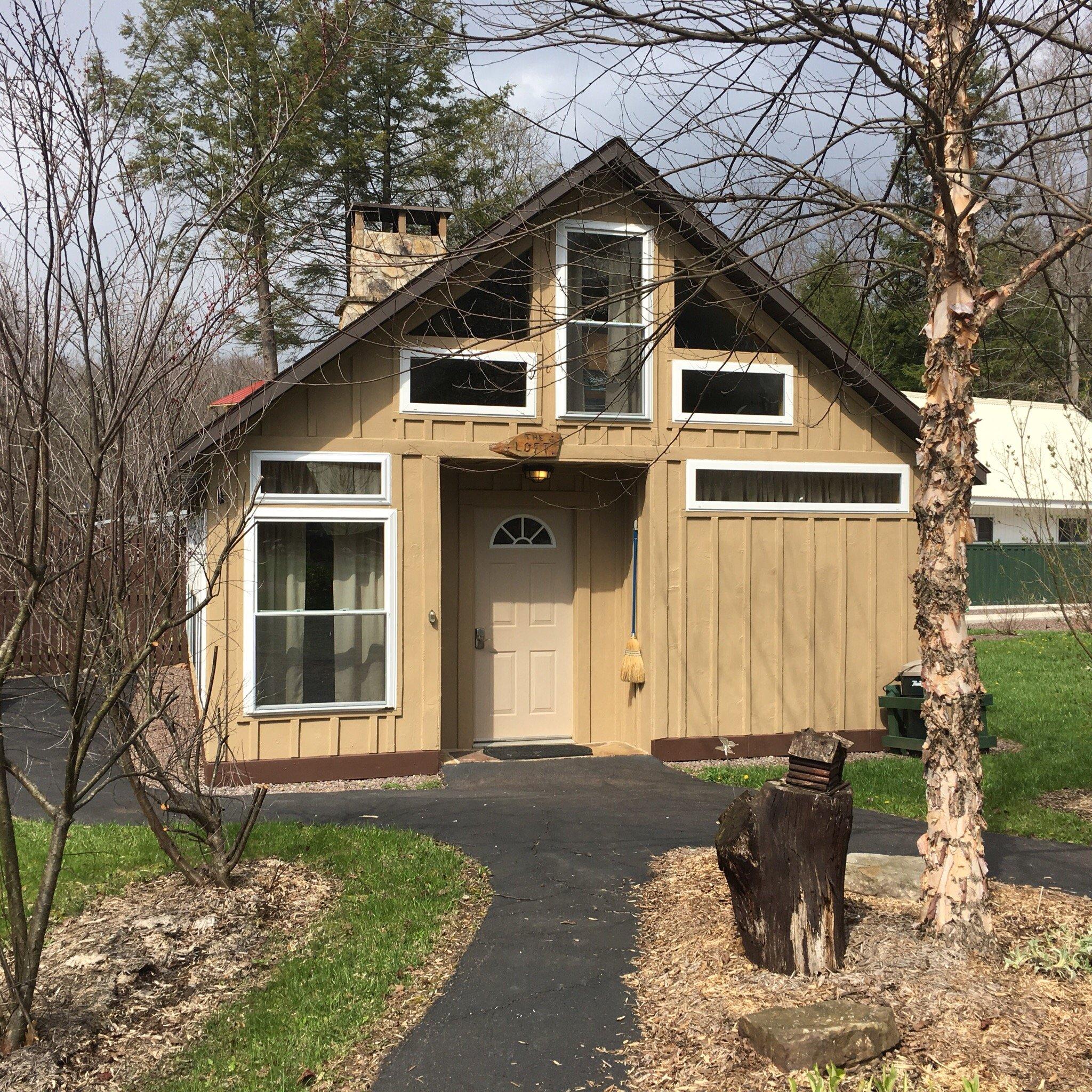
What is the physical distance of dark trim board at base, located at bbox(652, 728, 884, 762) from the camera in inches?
404

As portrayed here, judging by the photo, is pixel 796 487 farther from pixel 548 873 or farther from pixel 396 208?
pixel 548 873

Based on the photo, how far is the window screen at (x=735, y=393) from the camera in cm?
1052

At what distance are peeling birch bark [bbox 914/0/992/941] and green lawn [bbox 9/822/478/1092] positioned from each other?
2.69 m

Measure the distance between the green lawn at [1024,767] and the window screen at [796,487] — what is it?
274cm

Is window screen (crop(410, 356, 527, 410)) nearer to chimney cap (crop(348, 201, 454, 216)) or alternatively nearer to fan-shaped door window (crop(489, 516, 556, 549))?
fan-shaped door window (crop(489, 516, 556, 549))

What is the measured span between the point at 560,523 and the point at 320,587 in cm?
288

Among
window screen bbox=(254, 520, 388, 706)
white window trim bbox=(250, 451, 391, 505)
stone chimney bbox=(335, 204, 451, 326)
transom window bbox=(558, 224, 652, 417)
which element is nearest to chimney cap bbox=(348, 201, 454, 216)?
stone chimney bbox=(335, 204, 451, 326)

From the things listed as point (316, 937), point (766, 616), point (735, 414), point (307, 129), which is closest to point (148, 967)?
point (316, 937)

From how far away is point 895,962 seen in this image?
4.65 metres

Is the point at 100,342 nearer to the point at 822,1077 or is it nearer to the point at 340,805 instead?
the point at 822,1077

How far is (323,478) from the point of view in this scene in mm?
9375

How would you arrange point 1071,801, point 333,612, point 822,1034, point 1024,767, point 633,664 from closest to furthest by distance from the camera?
point 822,1034 → point 1071,801 → point 333,612 → point 1024,767 → point 633,664

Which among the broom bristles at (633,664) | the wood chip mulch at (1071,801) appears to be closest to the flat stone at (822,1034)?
the wood chip mulch at (1071,801)

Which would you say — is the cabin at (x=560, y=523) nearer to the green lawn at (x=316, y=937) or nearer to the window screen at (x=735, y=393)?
the window screen at (x=735, y=393)
